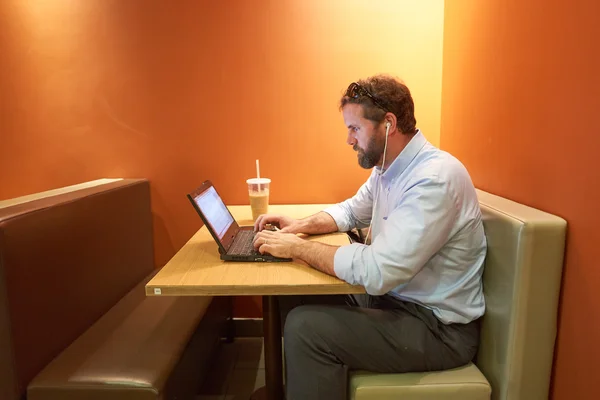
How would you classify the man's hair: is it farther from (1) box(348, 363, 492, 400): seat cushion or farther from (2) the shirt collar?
(1) box(348, 363, 492, 400): seat cushion

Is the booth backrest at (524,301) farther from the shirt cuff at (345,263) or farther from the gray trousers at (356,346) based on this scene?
the shirt cuff at (345,263)

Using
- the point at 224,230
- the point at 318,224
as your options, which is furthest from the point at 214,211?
the point at 318,224

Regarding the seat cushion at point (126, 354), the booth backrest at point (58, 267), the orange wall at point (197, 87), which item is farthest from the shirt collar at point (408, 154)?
the booth backrest at point (58, 267)

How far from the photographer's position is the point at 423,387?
1.21 meters

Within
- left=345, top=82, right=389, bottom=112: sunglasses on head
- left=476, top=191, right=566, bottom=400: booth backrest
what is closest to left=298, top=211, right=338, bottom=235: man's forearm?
left=345, top=82, right=389, bottom=112: sunglasses on head

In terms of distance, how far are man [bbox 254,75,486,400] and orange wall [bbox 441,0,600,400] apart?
22 centimetres

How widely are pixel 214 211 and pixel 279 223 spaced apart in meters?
0.28

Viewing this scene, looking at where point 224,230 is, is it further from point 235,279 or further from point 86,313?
point 86,313

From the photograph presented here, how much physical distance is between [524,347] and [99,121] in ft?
6.88

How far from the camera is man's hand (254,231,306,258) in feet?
4.35

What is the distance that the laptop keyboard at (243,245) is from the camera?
4.60 ft

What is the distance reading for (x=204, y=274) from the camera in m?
1.24

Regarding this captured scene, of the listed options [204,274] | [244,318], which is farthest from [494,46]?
[244,318]

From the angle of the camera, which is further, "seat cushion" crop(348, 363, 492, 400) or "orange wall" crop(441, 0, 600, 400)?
"seat cushion" crop(348, 363, 492, 400)
